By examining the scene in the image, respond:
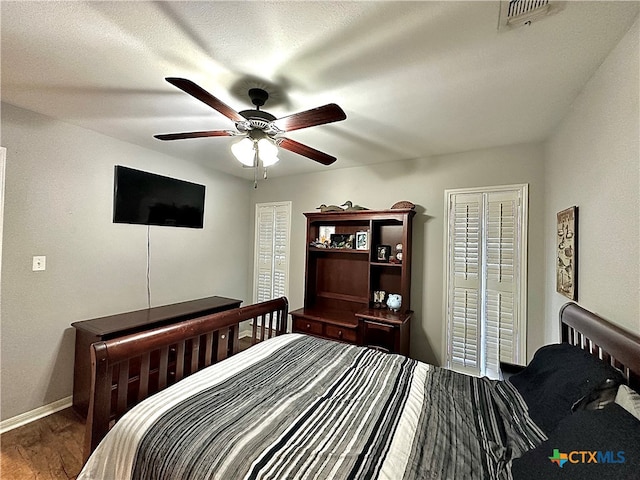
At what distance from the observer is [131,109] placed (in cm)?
211

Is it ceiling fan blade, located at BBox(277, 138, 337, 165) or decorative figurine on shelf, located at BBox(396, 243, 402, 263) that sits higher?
ceiling fan blade, located at BBox(277, 138, 337, 165)

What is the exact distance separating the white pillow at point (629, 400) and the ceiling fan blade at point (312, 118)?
1563 mm

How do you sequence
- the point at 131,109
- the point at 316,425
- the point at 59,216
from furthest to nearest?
the point at 59,216 < the point at 131,109 < the point at 316,425

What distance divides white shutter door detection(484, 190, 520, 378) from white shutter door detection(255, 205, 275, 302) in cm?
281

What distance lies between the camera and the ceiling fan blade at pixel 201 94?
4.08 feet

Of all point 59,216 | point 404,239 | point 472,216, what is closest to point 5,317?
point 59,216

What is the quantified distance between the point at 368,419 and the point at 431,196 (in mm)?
2425

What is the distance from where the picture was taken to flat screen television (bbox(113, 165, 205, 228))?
279 cm

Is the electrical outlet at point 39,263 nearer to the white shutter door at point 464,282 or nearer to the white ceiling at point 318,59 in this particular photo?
the white ceiling at point 318,59

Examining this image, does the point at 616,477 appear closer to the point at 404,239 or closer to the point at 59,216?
the point at 404,239

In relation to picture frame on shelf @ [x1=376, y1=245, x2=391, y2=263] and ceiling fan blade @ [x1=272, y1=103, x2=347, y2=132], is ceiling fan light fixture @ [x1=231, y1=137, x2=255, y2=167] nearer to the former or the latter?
ceiling fan blade @ [x1=272, y1=103, x2=347, y2=132]

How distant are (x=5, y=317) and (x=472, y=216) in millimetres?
4142

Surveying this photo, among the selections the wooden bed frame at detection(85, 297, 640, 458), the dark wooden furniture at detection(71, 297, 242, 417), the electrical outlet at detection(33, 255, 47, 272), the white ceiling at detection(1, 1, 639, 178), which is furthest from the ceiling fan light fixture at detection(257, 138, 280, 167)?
the electrical outlet at detection(33, 255, 47, 272)

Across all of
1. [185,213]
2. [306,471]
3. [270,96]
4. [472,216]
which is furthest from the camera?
[185,213]
